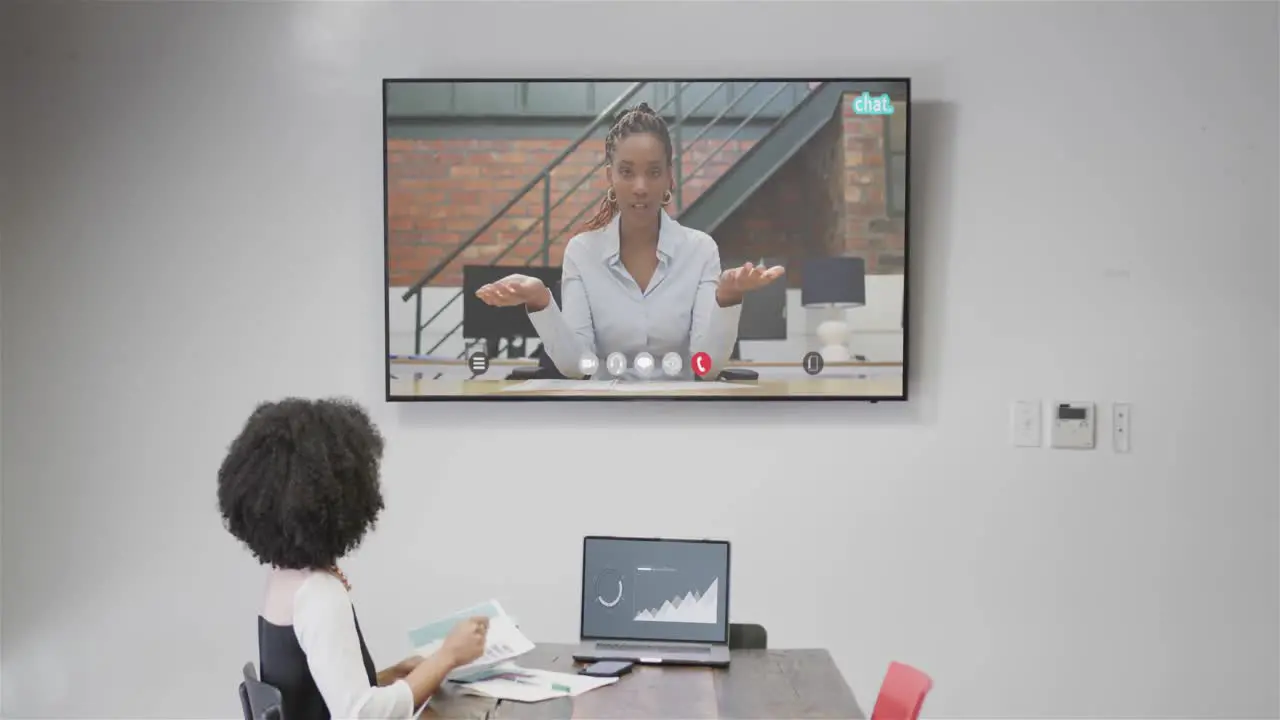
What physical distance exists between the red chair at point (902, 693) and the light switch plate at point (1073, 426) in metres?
1.40

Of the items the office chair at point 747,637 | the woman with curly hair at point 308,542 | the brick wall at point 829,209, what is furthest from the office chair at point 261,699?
the brick wall at point 829,209

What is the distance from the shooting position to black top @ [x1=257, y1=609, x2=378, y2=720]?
1.94 meters

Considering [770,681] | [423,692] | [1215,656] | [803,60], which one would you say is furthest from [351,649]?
[1215,656]

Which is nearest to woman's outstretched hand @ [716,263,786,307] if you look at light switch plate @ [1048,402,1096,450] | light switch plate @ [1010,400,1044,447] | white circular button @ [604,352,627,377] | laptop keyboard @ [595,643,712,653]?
white circular button @ [604,352,627,377]

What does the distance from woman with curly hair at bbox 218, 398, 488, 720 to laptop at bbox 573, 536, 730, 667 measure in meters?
0.56

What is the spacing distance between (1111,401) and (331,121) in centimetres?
259

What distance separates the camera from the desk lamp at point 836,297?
3385 mm

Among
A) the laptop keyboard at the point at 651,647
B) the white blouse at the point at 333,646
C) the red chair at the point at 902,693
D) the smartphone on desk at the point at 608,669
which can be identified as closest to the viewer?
the white blouse at the point at 333,646

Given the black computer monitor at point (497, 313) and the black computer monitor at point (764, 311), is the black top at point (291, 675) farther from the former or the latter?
the black computer monitor at point (764, 311)

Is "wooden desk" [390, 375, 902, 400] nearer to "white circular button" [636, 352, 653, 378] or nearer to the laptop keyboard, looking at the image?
"white circular button" [636, 352, 653, 378]

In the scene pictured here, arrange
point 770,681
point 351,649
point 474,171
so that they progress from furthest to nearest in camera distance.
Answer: point 474,171, point 770,681, point 351,649

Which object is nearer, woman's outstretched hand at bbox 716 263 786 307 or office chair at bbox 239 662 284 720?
office chair at bbox 239 662 284 720

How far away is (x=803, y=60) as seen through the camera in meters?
3.48

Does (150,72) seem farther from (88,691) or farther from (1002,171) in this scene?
(1002,171)
